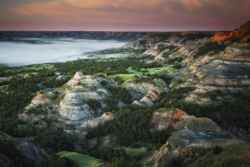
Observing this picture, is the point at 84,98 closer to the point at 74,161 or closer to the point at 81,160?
the point at 81,160

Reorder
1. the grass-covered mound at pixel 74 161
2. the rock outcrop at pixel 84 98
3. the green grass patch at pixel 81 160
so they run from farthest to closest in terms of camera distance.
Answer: the rock outcrop at pixel 84 98, the green grass patch at pixel 81 160, the grass-covered mound at pixel 74 161

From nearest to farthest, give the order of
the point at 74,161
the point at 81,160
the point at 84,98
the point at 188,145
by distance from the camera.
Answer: the point at 188,145, the point at 74,161, the point at 81,160, the point at 84,98

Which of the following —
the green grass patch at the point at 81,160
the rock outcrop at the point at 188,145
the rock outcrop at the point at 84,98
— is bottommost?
the green grass patch at the point at 81,160

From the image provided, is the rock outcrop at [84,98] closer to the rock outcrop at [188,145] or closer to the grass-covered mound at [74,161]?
the grass-covered mound at [74,161]

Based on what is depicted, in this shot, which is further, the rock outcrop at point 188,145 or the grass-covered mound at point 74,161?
the grass-covered mound at point 74,161

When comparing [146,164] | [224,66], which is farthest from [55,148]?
[224,66]

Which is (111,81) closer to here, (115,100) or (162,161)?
(115,100)

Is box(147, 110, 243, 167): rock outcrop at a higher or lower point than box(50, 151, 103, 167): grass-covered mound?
higher

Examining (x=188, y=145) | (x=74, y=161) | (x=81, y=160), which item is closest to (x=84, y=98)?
(x=81, y=160)

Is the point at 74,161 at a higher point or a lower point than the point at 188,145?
lower

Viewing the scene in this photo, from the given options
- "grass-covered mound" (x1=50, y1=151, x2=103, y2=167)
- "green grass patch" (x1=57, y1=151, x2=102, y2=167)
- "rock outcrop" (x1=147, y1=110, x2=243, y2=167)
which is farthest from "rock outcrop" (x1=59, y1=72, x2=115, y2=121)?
"rock outcrop" (x1=147, y1=110, x2=243, y2=167)

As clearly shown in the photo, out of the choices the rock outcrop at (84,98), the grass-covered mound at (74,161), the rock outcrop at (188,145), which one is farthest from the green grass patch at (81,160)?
the rock outcrop at (84,98)

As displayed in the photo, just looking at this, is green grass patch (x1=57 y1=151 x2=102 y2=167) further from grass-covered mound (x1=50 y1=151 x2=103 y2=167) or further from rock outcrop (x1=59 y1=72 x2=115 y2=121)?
rock outcrop (x1=59 y1=72 x2=115 y2=121)
